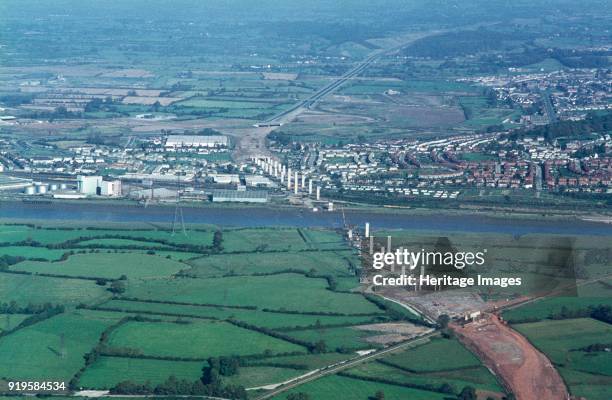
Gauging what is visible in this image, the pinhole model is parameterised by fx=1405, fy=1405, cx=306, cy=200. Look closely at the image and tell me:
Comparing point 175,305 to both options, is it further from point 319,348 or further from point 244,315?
point 319,348

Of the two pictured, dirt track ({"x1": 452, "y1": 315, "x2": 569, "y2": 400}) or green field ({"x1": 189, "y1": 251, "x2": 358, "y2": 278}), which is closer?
dirt track ({"x1": 452, "y1": 315, "x2": 569, "y2": 400})

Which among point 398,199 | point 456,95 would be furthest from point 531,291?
point 456,95

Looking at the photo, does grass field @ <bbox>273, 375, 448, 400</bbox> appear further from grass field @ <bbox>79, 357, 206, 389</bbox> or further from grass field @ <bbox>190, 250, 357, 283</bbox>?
grass field @ <bbox>190, 250, 357, 283</bbox>

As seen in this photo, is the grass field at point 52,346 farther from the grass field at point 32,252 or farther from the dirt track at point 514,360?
the dirt track at point 514,360

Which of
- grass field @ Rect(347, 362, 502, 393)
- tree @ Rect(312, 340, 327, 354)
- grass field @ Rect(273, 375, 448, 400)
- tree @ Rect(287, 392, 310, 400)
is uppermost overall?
tree @ Rect(312, 340, 327, 354)

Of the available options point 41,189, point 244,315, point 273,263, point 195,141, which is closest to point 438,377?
point 244,315

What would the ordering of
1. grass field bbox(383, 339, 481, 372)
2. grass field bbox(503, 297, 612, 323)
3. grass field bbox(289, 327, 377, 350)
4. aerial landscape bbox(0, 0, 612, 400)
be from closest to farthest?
grass field bbox(383, 339, 481, 372)
aerial landscape bbox(0, 0, 612, 400)
grass field bbox(289, 327, 377, 350)
grass field bbox(503, 297, 612, 323)

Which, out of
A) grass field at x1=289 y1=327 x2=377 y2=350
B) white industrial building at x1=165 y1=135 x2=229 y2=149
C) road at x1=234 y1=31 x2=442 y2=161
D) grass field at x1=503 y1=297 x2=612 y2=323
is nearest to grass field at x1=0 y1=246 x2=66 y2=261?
Answer: grass field at x1=289 y1=327 x2=377 y2=350
